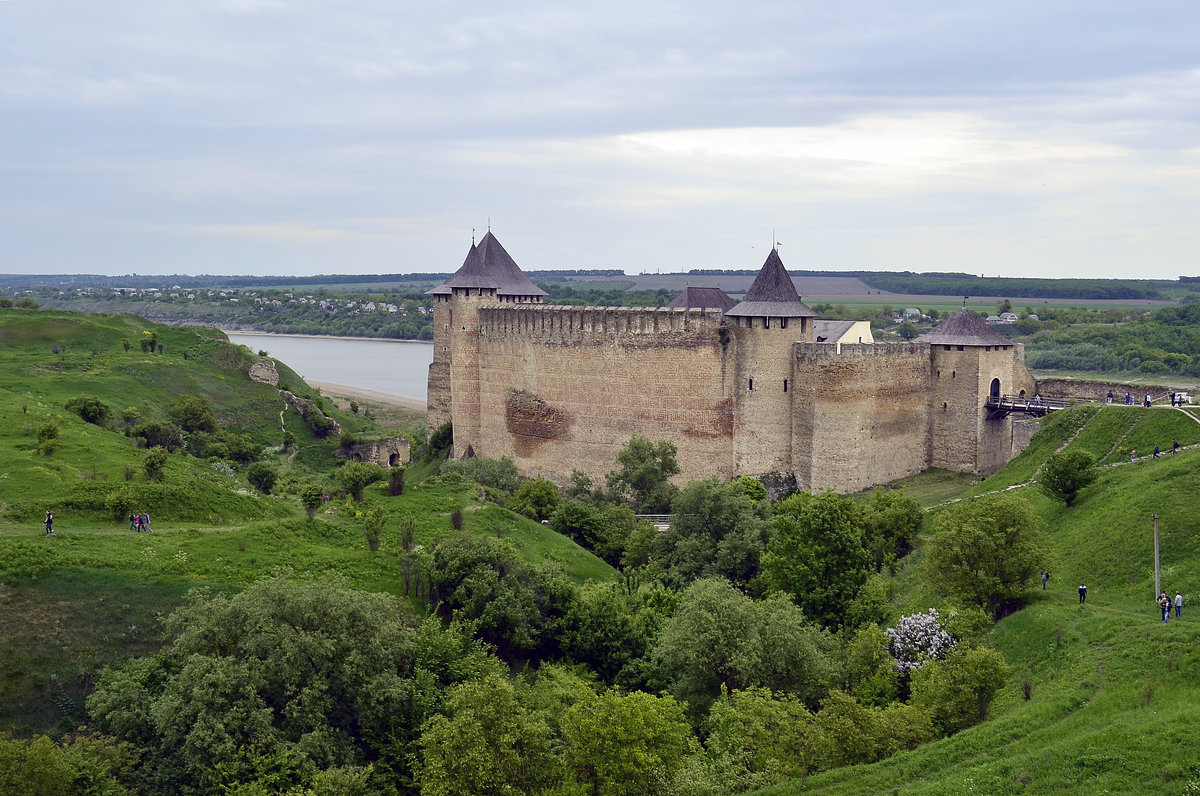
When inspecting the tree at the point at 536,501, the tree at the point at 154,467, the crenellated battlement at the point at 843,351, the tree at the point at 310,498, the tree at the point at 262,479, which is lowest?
the tree at the point at 536,501

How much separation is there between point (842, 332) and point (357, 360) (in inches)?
2492

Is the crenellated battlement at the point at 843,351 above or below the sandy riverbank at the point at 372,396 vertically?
above

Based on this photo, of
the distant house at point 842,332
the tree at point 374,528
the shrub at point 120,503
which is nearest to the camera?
the shrub at point 120,503

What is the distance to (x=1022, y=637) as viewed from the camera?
16.3m

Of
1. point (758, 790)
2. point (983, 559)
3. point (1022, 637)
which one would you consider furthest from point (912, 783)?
point (983, 559)

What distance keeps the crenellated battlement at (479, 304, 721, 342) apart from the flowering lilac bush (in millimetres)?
15778

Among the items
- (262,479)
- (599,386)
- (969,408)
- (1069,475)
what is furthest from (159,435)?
(1069,475)

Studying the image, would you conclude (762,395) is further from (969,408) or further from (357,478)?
(357,478)

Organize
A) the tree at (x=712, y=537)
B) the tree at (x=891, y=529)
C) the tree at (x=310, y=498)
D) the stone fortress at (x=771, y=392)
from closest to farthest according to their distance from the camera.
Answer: the tree at (x=310, y=498) → the tree at (x=712, y=537) → the tree at (x=891, y=529) → the stone fortress at (x=771, y=392)

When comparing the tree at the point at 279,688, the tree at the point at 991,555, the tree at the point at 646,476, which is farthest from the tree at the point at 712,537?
the tree at the point at 279,688

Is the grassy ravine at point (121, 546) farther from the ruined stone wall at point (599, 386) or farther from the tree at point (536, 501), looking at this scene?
the ruined stone wall at point (599, 386)

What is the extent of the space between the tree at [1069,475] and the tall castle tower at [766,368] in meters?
9.43

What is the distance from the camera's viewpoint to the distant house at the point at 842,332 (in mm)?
35750

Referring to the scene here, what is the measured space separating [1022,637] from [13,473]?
17.7m
